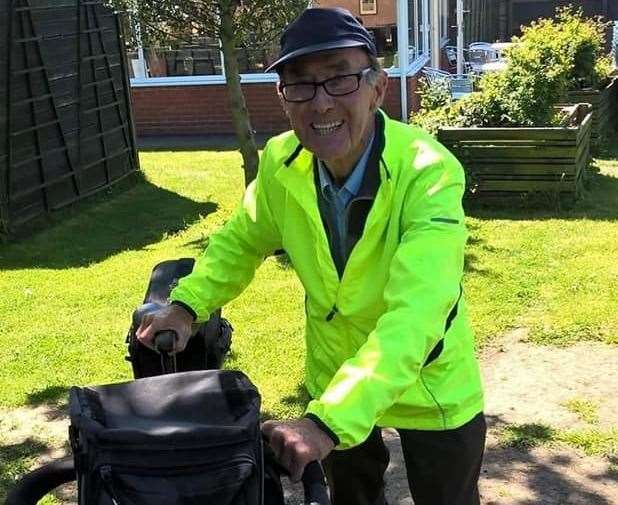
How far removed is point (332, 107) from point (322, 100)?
30 millimetres

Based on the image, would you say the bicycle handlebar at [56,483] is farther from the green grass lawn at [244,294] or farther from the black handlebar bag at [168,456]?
the green grass lawn at [244,294]

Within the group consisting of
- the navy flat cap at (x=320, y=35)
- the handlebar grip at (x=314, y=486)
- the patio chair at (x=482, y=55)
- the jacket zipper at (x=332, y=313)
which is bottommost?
the patio chair at (x=482, y=55)

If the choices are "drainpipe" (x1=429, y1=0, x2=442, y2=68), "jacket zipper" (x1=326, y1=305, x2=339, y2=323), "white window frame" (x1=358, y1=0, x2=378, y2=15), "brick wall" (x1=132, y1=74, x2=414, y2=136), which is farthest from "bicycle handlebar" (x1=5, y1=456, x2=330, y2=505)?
"drainpipe" (x1=429, y1=0, x2=442, y2=68)

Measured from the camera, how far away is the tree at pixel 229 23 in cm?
761

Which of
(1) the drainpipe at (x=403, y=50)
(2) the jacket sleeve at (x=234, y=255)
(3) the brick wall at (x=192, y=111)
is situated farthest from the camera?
(3) the brick wall at (x=192, y=111)

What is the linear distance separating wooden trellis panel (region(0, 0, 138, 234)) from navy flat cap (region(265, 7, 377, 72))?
715cm

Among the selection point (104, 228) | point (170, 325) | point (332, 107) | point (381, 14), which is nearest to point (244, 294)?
point (104, 228)

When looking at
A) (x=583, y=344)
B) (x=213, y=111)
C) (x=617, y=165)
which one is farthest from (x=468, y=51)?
(x=583, y=344)

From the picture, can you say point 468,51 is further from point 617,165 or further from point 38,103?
point 38,103

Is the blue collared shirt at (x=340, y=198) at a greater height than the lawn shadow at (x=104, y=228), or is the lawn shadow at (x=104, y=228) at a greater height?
the blue collared shirt at (x=340, y=198)

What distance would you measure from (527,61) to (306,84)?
7.46 meters

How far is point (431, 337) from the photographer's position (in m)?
1.85

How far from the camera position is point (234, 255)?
2.44 m

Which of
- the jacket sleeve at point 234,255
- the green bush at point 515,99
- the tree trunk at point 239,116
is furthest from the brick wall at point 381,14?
the jacket sleeve at point 234,255
